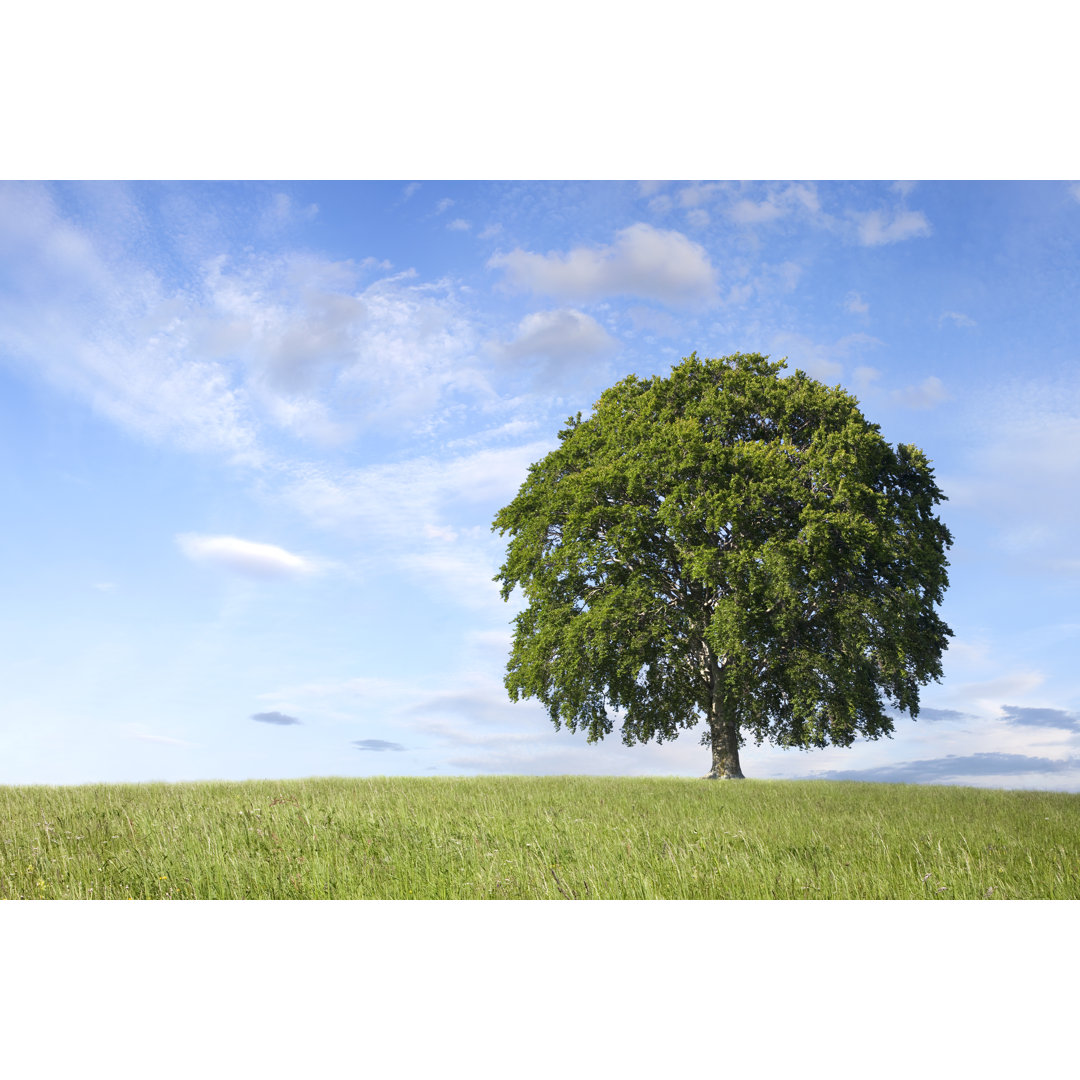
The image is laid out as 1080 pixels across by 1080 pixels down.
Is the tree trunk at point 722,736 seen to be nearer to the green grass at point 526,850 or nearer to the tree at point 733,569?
the tree at point 733,569

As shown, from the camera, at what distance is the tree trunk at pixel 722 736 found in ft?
68.9

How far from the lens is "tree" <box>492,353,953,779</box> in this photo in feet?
63.1

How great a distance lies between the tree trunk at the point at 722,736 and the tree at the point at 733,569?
2.2 inches

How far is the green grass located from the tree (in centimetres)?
710

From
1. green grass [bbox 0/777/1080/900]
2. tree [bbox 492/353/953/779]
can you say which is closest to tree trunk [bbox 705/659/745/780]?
tree [bbox 492/353/953/779]

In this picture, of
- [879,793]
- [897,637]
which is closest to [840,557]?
[897,637]

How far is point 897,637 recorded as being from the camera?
63.6ft

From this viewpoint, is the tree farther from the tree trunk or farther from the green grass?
the green grass

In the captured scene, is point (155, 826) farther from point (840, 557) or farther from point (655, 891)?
point (840, 557)

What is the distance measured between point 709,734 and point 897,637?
572cm

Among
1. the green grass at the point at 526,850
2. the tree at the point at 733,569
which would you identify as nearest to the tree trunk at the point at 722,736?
the tree at the point at 733,569

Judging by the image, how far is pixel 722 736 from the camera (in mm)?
21422

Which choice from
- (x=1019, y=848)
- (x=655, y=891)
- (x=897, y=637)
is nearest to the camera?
(x=655, y=891)

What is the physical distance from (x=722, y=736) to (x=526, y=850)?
14.4 meters
